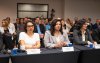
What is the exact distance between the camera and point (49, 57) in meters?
2.87

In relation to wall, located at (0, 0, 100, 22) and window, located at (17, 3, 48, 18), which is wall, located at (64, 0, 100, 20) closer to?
wall, located at (0, 0, 100, 22)

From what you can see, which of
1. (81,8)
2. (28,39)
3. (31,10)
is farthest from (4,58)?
(81,8)

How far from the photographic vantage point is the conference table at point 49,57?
2.70m

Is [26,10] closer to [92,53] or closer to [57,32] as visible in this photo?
[57,32]

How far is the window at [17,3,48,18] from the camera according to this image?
10.00 metres

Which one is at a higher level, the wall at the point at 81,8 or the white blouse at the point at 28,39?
the wall at the point at 81,8

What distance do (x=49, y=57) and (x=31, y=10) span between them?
7500 millimetres

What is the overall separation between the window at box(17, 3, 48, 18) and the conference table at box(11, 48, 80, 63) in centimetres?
733

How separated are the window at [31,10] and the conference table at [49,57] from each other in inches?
288

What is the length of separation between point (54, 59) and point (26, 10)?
294 inches

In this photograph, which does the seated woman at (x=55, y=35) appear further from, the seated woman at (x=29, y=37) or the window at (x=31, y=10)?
the window at (x=31, y=10)

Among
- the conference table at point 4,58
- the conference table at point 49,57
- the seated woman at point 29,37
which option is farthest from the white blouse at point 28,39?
the conference table at point 4,58

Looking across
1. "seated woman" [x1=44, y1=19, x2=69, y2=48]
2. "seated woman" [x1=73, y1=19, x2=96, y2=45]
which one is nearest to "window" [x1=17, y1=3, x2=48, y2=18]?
"seated woman" [x1=73, y1=19, x2=96, y2=45]

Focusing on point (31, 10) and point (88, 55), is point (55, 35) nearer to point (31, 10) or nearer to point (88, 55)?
point (88, 55)
